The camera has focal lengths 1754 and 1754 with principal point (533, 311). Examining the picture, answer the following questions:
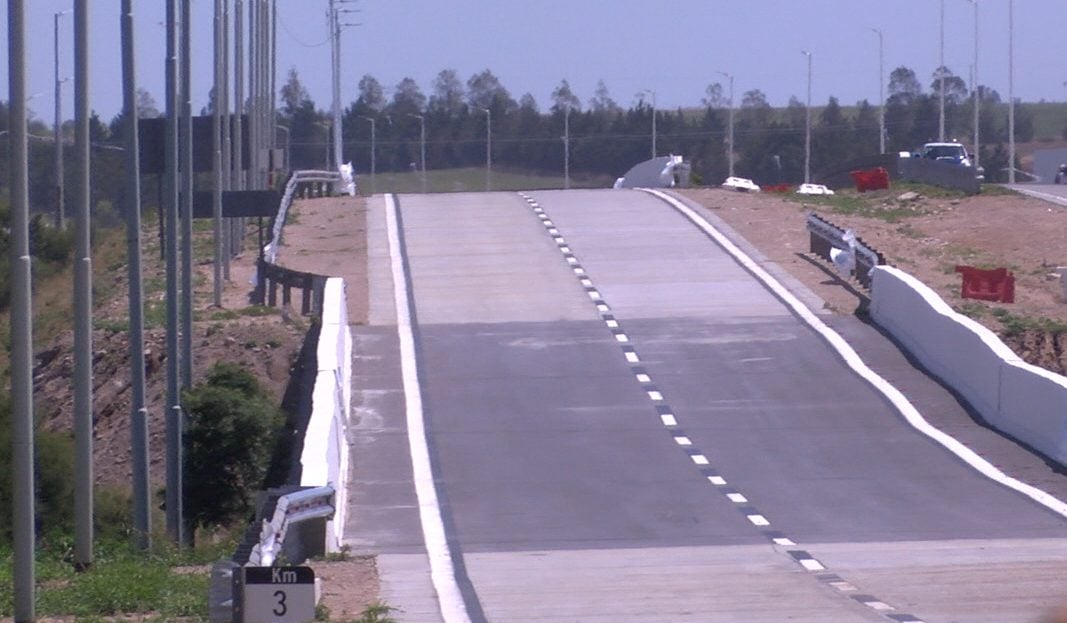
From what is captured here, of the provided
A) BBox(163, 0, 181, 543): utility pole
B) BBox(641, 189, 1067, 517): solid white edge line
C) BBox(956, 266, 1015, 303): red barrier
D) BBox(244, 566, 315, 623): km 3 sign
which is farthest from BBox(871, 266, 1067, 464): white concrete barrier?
BBox(244, 566, 315, 623): km 3 sign

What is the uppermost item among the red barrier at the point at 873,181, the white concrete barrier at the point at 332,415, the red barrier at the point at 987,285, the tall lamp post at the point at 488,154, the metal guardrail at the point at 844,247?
the tall lamp post at the point at 488,154

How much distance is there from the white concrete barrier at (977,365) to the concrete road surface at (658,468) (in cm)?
36

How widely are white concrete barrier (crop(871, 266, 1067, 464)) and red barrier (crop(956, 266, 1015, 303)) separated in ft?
8.83

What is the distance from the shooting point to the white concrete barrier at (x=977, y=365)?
19734mm

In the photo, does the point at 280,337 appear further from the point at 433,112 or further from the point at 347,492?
the point at 433,112

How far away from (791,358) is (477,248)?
45.6 ft

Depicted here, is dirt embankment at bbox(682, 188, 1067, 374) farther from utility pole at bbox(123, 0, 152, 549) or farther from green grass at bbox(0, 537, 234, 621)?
green grass at bbox(0, 537, 234, 621)

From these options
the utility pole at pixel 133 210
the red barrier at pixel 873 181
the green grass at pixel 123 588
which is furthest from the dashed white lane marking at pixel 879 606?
the red barrier at pixel 873 181

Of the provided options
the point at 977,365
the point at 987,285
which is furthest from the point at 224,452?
the point at 987,285

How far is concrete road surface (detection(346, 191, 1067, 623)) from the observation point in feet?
43.0

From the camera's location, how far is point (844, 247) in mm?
33156

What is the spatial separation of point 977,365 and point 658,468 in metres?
5.47

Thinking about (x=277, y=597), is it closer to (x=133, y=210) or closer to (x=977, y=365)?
(x=133, y=210)

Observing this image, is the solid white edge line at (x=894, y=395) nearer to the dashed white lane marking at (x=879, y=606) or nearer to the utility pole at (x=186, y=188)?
the dashed white lane marking at (x=879, y=606)
